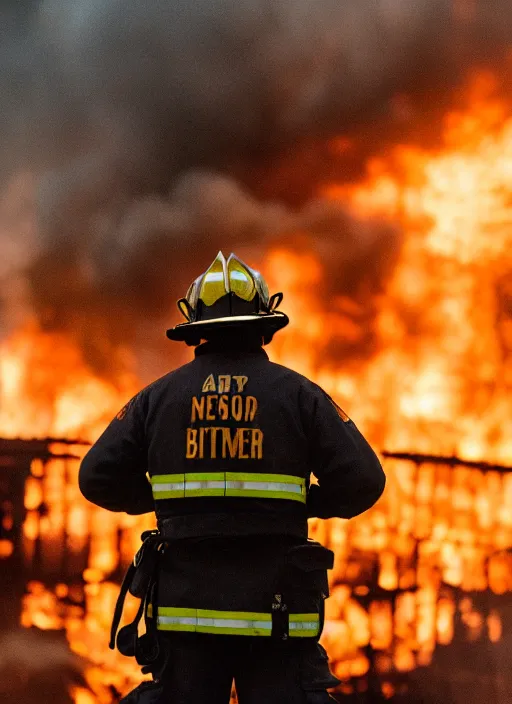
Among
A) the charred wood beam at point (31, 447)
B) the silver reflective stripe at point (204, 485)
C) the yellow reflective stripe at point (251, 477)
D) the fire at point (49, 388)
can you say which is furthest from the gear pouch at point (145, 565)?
the fire at point (49, 388)

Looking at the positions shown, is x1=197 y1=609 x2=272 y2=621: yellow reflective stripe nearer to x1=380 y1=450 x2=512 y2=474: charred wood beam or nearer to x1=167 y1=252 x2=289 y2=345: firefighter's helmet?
x1=167 y1=252 x2=289 y2=345: firefighter's helmet

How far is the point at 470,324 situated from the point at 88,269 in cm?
258

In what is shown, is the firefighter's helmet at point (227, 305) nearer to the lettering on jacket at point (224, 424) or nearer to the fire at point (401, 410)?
the lettering on jacket at point (224, 424)

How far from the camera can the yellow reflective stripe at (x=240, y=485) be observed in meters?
2.44

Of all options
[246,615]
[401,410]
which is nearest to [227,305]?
[246,615]

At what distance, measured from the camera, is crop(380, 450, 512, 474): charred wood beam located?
5.48 m

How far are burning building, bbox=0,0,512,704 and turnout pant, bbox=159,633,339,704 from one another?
300 centimetres

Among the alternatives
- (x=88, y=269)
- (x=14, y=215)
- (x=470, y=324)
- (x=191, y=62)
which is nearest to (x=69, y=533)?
(x=88, y=269)

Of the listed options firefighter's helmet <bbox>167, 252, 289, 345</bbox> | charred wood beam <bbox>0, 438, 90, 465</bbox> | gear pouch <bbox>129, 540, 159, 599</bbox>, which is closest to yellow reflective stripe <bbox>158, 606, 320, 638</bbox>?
gear pouch <bbox>129, 540, 159, 599</bbox>

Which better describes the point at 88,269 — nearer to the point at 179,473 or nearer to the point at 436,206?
the point at 436,206

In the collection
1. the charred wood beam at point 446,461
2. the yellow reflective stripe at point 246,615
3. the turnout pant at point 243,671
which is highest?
the charred wood beam at point 446,461

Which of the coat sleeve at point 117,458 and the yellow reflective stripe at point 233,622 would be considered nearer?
the yellow reflective stripe at point 233,622

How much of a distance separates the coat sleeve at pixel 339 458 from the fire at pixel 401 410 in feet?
9.93

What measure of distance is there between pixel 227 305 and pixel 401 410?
3.20 metres
